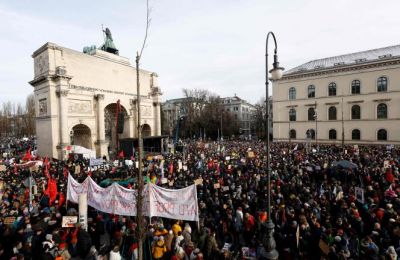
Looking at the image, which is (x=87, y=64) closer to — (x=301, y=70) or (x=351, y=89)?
(x=301, y=70)

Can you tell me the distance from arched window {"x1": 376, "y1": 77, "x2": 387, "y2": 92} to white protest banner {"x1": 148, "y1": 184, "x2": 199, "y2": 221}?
4163 centimetres

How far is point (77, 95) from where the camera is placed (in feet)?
104

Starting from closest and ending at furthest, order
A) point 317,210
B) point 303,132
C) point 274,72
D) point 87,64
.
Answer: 1. point 274,72
2. point 317,210
3. point 87,64
4. point 303,132

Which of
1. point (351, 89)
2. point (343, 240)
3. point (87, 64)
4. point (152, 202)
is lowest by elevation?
point (343, 240)

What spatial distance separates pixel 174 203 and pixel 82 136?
3174 centimetres

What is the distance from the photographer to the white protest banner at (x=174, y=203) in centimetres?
809

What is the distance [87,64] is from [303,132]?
37.9 meters

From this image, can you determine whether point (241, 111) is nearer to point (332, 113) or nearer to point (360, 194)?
point (332, 113)

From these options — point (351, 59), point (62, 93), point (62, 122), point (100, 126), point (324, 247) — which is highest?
point (351, 59)

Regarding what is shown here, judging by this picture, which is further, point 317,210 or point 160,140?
point 160,140

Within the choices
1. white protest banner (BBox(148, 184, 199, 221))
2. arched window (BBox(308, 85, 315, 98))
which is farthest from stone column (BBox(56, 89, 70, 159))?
arched window (BBox(308, 85, 315, 98))

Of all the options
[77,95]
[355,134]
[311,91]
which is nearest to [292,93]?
[311,91]

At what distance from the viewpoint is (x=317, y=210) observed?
8359 millimetres

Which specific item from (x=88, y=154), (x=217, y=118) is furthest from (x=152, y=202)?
(x=217, y=118)
